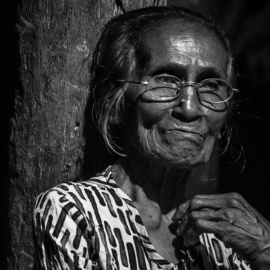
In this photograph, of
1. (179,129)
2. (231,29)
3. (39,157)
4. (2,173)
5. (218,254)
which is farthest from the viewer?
(231,29)

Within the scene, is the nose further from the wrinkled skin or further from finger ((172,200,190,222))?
finger ((172,200,190,222))

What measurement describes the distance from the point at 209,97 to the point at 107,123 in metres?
0.45

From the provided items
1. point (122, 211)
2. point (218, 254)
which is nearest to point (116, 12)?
point (122, 211)

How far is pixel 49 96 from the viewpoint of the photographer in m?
3.03

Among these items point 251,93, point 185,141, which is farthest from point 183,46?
point 251,93

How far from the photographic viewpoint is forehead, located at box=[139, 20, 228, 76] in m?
2.71

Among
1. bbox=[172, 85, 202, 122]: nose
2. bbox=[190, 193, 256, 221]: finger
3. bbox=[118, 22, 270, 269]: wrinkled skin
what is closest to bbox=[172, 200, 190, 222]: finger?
bbox=[118, 22, 270, 269]: wrinkled skin

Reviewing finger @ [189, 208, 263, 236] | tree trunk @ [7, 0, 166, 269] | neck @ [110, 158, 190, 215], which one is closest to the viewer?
finger @ [189, 208, 263, 236]

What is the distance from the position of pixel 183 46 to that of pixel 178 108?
0.27 meters

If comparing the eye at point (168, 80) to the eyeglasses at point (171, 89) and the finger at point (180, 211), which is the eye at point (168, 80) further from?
the finger at point (180, 211)

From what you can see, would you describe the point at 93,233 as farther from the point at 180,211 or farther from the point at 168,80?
the point at 168,80

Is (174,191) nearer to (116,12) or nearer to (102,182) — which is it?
(102,182)

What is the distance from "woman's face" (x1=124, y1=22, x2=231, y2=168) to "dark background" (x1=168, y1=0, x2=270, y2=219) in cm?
111

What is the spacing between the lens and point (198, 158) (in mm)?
2688
